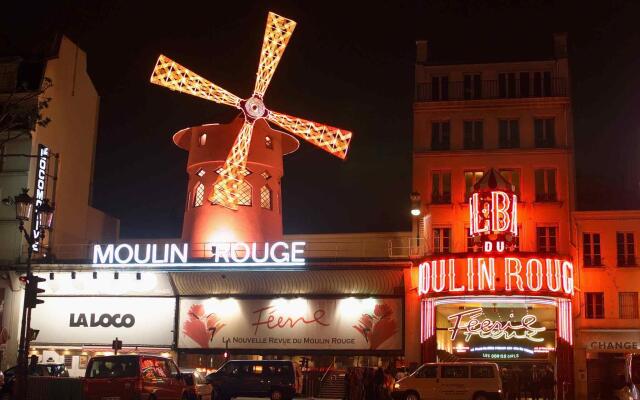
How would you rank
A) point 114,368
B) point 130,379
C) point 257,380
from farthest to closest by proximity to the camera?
point 257,380 < point 114,368 < point 130,379

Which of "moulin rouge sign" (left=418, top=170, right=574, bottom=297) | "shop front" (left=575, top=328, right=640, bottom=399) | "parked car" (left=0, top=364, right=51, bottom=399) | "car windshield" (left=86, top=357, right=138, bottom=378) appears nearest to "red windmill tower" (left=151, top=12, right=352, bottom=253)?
"moulin rouge sign" (left=418, top=170, right=574, bottom=297)

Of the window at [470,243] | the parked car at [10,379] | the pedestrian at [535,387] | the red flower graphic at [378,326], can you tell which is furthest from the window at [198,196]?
the pedestrian at [535,387]

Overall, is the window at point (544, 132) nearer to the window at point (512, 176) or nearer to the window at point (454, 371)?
the window at point (512, 176)

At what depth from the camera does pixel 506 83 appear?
32781 millimetres

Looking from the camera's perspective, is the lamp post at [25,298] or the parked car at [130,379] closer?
the lamp post at [25,298]

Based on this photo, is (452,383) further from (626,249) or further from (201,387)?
(626,249)

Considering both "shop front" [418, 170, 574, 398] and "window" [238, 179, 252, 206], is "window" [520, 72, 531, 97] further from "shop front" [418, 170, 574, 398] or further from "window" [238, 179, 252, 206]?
"window" [238, 179, 252, 206]

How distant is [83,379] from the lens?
18547 millimetres

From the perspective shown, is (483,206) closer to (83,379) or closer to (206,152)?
(206,152)

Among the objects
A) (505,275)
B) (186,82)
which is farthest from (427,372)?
(186,82)

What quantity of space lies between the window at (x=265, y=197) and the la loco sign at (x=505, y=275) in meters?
7.83

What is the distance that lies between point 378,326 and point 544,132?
9.15m

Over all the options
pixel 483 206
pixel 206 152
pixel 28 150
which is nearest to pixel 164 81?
pixel 206 152

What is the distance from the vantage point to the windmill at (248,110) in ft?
107
